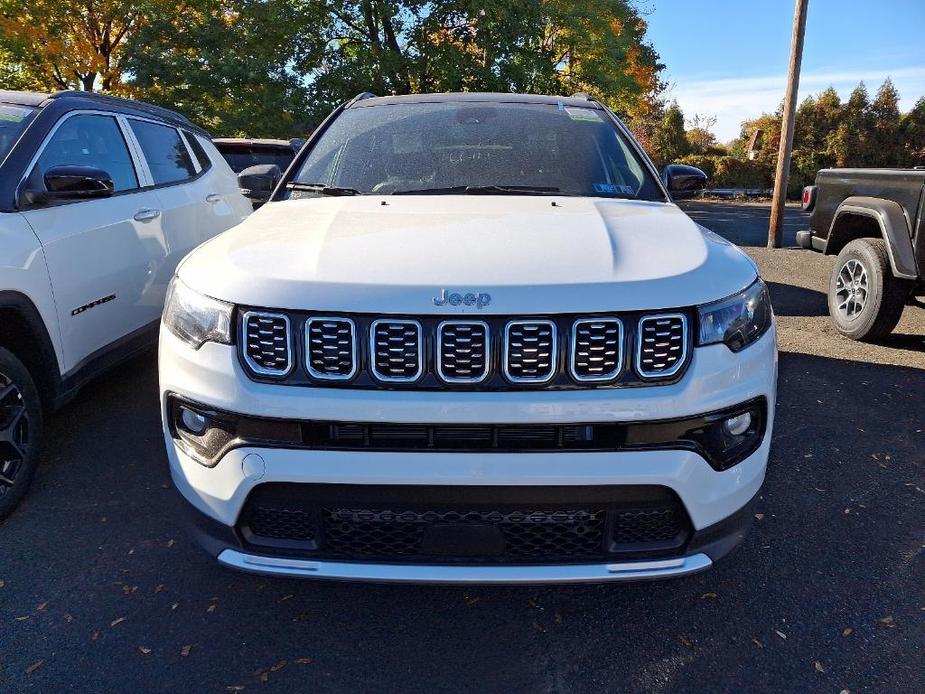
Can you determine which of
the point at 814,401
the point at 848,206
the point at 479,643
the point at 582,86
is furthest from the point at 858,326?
the point at 582,86

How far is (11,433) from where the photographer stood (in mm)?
3092

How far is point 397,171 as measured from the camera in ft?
10.8

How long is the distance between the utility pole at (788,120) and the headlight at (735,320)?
10656mm

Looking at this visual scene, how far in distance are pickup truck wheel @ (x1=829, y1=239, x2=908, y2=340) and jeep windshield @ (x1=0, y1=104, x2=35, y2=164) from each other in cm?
590

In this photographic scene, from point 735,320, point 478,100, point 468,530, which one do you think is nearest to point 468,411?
point 468,530

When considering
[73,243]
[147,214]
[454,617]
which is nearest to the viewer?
[454,617]

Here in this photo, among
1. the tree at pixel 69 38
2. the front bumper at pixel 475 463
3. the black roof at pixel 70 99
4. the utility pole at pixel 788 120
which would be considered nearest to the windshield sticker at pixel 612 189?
the front bumper at pixel 475 463

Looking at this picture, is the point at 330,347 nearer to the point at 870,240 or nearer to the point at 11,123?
the point at 11,123

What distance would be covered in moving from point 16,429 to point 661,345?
9.23 feet

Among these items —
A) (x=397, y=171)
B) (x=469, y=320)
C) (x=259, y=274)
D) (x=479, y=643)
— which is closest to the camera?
(x=469, y=320)

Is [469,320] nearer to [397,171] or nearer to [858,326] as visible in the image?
[397,171]

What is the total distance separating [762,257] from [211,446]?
10.7 meters

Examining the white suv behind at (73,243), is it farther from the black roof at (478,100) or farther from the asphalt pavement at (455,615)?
the black roof at (478,100)

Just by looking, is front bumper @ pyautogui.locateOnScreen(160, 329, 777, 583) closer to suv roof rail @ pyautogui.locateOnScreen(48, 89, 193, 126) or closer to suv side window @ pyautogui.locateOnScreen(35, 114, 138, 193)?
suv side window @ pyautogui.locateOnScreen(35, 114, 138, 193)
